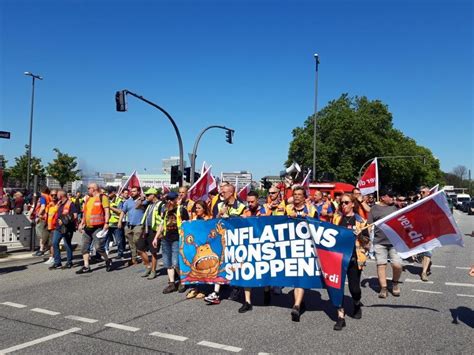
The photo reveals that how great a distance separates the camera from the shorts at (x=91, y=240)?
8688 millimetres

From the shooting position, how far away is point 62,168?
4612cm

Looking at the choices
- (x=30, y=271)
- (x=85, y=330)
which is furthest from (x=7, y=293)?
(x=85, y=330)

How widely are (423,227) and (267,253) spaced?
203 centimetres

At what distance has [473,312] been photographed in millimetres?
5902

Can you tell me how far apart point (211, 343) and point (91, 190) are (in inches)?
214

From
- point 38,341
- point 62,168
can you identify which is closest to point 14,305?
point 38,341

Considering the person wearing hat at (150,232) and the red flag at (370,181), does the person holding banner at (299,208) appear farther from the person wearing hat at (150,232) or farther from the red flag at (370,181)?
the red flag at (370,181)

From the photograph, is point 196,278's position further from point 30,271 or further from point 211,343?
point 30,271

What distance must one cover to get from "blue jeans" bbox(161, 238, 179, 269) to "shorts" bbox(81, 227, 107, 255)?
2.14 metres

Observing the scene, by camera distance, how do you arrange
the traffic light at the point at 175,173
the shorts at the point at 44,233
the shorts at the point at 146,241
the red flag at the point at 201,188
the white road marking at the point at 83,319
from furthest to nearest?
1. the traffic light at the point at 175,173
2. the shorts at the point at 44,233
3. the red flag at the point at 201,188
4. the shorts at the point at 146,241
5. the white road marking at the point at 83,319

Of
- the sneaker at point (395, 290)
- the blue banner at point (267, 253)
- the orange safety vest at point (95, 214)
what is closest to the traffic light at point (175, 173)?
the orange safety vest at point (95, 214)

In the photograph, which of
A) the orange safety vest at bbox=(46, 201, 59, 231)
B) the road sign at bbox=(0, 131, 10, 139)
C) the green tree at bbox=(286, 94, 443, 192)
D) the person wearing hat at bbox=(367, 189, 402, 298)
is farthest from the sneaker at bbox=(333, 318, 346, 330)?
the green tree at bbox=(286, 94, 443, 192)

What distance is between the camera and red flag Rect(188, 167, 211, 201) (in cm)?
898

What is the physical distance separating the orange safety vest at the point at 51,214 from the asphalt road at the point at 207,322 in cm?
211
